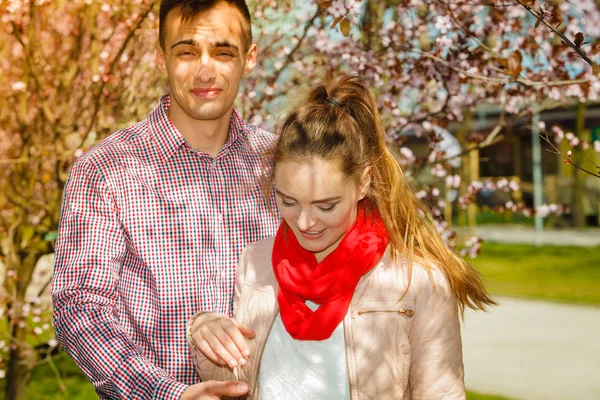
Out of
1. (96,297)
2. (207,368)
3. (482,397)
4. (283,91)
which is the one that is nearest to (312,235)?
(207,368)

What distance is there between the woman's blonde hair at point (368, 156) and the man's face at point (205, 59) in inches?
12.3

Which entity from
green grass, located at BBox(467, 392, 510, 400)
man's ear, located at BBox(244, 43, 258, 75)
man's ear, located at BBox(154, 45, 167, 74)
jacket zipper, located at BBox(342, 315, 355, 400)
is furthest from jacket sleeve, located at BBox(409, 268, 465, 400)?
green grass, located at BBox(467, 392, 510, 400)

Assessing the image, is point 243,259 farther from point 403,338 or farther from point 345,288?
point 403,338

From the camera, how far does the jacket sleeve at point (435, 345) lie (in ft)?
7.18

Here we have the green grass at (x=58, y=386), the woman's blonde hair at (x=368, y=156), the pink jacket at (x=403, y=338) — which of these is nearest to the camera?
the pink jacket at (x=403, y=338)

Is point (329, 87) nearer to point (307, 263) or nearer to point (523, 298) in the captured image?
point (307, 263)

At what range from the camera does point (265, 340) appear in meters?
Result: 2.35

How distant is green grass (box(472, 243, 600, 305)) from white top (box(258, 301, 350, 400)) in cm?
834

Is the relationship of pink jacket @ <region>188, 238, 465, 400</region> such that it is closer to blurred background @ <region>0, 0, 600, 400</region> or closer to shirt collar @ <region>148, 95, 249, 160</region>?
shirt collar @ <region>148, 95, 249, 160</region>

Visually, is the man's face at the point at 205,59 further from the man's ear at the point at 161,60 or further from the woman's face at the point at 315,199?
the woman's face at the point at 315,199

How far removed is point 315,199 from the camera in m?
2.22

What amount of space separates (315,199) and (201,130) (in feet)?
2.47

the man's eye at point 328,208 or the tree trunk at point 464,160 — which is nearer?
the man's eye at point 328,208

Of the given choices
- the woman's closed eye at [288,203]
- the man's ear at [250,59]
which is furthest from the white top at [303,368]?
the man's ear at [250,59]
